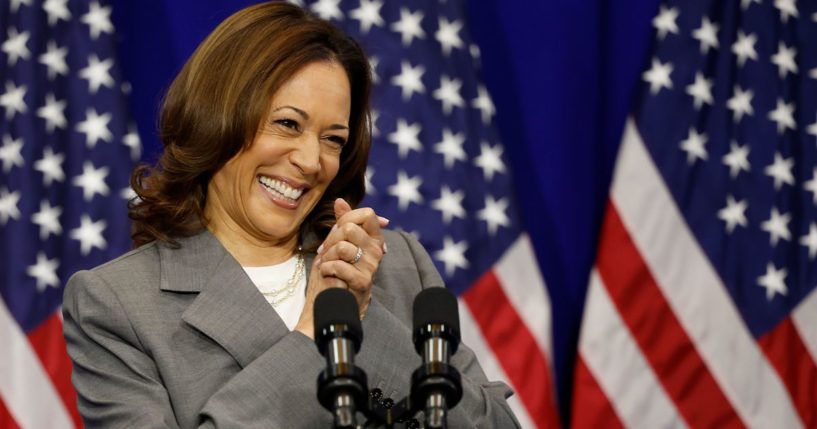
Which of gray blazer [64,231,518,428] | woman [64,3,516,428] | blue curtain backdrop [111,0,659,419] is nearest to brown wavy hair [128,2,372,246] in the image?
woman [64,3,516,428]

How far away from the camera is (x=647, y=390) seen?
3242 mm

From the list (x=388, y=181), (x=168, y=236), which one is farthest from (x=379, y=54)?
(x=168, y=236)

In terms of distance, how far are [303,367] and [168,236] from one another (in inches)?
17.3

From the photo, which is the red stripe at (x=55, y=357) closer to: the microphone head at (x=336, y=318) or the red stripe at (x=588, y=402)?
the red stripe at (x=588, y=402)

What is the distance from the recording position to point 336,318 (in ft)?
4.18

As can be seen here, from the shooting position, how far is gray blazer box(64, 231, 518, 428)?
1.65m

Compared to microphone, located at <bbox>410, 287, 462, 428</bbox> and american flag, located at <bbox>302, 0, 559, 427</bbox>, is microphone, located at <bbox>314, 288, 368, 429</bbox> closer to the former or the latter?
Answer: microphone, located at <bbox>410, 287, 462, 428</bbox>

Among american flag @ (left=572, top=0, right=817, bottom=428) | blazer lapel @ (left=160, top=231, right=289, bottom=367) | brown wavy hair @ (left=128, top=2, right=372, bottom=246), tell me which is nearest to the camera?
blazer lapel @ (left=160, top=231, right=289, bottom=367)

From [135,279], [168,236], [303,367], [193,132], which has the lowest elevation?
[303,367]

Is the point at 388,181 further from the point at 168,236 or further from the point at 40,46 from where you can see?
the point at 168,236

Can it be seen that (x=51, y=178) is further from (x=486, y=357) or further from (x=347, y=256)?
(x=347, y=256)

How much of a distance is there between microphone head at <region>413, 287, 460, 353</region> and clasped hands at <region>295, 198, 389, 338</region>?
0.41 metres

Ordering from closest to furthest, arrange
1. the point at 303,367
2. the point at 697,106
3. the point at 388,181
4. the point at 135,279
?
the point at 303,367
the point at 135,279
the point at 388,181
the point at 697,106

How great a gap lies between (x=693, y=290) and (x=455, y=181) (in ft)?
2.65
